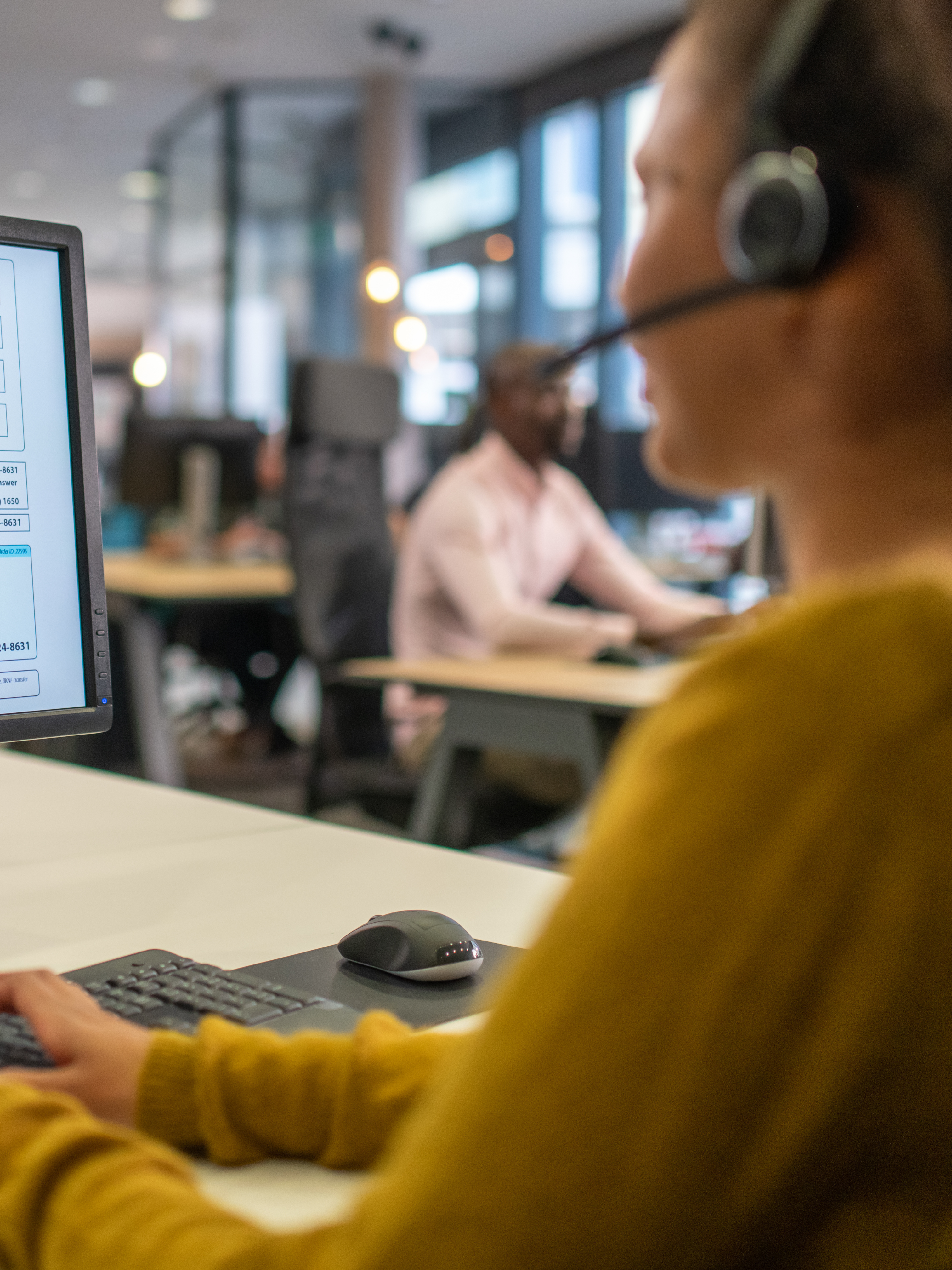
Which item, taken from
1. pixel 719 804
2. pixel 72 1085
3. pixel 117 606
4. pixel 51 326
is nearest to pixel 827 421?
pixel 719 804

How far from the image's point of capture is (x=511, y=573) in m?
2.94

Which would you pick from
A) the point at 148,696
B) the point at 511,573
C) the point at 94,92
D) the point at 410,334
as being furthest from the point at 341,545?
the point at 94,92

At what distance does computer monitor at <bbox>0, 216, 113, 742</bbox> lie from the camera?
3.11ft

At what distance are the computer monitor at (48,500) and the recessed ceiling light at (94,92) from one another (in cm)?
770

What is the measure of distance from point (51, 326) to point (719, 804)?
77 cm

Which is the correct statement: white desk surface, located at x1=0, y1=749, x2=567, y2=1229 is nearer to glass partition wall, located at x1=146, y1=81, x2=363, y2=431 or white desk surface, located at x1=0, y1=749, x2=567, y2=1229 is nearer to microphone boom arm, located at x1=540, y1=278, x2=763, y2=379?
microphone boom arm, located at x1=540, y1=278, x2=763, y2=379

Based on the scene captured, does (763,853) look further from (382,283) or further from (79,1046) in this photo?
(382,283)

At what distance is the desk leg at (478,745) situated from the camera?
207 cm

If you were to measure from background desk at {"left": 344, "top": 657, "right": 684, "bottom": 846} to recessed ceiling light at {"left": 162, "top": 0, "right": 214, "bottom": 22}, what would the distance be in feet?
16.9

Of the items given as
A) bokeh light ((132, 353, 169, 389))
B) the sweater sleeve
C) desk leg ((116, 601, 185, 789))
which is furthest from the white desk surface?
bokeh light ((132, 353, 169, 389))

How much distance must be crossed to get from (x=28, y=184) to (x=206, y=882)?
1104 centimetres

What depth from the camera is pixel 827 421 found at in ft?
1.45

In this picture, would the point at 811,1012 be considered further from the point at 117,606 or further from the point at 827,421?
the point at 117,606

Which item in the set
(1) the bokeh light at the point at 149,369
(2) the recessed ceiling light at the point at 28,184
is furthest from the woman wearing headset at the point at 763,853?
(2) the recessed ceiling light at the point at 28,184
